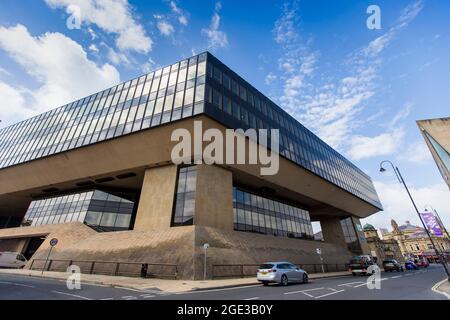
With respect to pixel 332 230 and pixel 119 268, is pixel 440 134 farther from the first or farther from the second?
pixel 332 230

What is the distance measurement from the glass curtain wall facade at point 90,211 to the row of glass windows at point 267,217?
15717 mm

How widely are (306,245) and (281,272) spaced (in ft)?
73.0

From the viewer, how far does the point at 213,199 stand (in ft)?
78.1

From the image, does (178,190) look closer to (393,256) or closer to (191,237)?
(191,237)

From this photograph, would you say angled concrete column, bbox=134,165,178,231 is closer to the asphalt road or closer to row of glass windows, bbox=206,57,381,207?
row of glass windows, bbox=206,57,381,207

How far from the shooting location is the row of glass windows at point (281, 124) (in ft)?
84.5

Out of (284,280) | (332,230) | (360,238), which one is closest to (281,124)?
(284,280)

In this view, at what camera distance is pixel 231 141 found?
25.1 metres

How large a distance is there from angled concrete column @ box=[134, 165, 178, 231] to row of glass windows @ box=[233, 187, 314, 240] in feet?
28.6

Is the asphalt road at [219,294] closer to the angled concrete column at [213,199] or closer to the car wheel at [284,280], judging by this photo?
the car wheel at [284,280]

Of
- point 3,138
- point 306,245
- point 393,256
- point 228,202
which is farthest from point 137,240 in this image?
point 393,256

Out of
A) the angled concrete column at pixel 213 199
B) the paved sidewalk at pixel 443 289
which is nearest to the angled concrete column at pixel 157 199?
the angled concrete column at pixel 213 199

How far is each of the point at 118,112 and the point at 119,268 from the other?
60.7 ft
